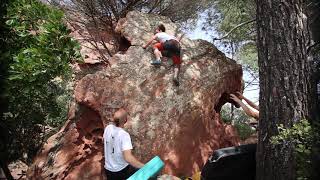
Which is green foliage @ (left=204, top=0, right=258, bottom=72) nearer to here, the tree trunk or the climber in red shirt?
the climber in red shirt

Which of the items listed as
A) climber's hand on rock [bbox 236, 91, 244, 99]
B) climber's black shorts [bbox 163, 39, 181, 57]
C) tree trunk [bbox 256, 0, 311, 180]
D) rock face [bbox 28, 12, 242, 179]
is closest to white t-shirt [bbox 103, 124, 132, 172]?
tree trunk [bbox 256, 0, 311, 180]

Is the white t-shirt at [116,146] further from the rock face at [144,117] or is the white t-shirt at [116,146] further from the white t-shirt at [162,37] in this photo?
the white t-shirt at [162,37]

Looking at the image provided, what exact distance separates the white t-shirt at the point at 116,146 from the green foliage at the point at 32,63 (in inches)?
120

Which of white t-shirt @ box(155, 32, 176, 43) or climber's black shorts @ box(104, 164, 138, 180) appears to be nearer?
climber's black shorts @ box(104, 164, 138, 180)

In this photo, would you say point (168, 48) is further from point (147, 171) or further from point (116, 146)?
point (147, 171)

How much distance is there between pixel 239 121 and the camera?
2016cm

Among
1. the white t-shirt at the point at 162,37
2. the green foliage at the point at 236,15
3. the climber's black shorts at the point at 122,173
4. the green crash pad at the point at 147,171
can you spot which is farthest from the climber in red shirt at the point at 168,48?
the green foliage at the point at 236,15

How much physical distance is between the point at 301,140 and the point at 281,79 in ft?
2.61

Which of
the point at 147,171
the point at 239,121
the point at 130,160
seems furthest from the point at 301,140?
the point at 239,121

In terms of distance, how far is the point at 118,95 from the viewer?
8492mm

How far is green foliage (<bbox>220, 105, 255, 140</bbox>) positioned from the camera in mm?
14914

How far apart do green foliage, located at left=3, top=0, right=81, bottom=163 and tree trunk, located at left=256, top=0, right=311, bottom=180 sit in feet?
14.1

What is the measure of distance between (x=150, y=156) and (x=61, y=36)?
9.54ft

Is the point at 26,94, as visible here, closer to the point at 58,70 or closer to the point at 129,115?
the point at 58,70
